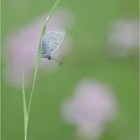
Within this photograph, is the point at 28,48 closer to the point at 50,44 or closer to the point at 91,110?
the point at 91,110

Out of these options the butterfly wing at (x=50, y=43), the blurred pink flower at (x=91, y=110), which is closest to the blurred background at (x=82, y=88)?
the blurred pink flower at (x=91, y=110)

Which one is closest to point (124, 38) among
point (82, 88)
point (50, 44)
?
point (82, 88)

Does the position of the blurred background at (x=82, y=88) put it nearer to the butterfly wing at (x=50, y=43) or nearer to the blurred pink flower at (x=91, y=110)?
the blurred pink flower at (x=91, y=110)

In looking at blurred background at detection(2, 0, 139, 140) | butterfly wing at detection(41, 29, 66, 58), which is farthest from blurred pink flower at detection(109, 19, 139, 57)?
butterfly wing at detection(41, 29, 66, 58)

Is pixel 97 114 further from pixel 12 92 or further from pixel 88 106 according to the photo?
pixel 12 92

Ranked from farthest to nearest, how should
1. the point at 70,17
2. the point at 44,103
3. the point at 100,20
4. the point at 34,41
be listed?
the point at 100,20 → the point at 44,103 → the point at 70,17 → the point at 34,41

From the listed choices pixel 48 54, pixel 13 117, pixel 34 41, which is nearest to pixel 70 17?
pixel 34 41
